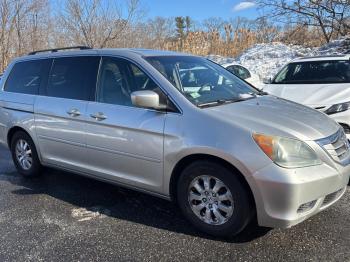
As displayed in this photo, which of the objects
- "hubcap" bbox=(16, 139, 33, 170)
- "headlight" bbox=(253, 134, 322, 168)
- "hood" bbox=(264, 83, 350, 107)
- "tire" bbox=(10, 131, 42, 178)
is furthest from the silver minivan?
"hood" bbox=(264, 83, 350, 107)

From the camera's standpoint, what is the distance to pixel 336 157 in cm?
341

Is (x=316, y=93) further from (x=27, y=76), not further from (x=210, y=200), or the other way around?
(x=27, y=76)

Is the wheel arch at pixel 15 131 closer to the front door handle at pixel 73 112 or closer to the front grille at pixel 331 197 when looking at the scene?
the front door handle at pixel 73 112

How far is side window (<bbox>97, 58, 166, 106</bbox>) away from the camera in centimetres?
410

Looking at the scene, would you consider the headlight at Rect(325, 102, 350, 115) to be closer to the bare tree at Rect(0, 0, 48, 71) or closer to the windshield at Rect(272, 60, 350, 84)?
the windshield at Rect(272, 60, 350, 84)

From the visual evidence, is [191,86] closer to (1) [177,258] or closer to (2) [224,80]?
(2) [224,80]

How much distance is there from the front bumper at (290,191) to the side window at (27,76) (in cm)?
327

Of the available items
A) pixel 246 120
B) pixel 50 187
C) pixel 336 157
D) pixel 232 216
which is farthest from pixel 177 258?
pixel 50 187

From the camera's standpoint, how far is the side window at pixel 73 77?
4.55m

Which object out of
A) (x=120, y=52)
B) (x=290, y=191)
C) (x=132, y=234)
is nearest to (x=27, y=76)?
(x=120, y=52)

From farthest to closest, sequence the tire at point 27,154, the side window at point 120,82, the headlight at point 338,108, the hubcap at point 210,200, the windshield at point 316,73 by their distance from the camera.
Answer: the windshield at point 316,73
the headlight at point 338,108
the tire at point 27,154
the side window at point 120,82
the hubcap at point 210,200

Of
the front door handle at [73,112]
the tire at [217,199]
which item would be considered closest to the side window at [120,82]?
the front door handle at [73,112]

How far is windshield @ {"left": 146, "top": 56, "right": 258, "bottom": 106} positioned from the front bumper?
3.24 ft

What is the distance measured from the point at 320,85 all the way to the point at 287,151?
158 inches
